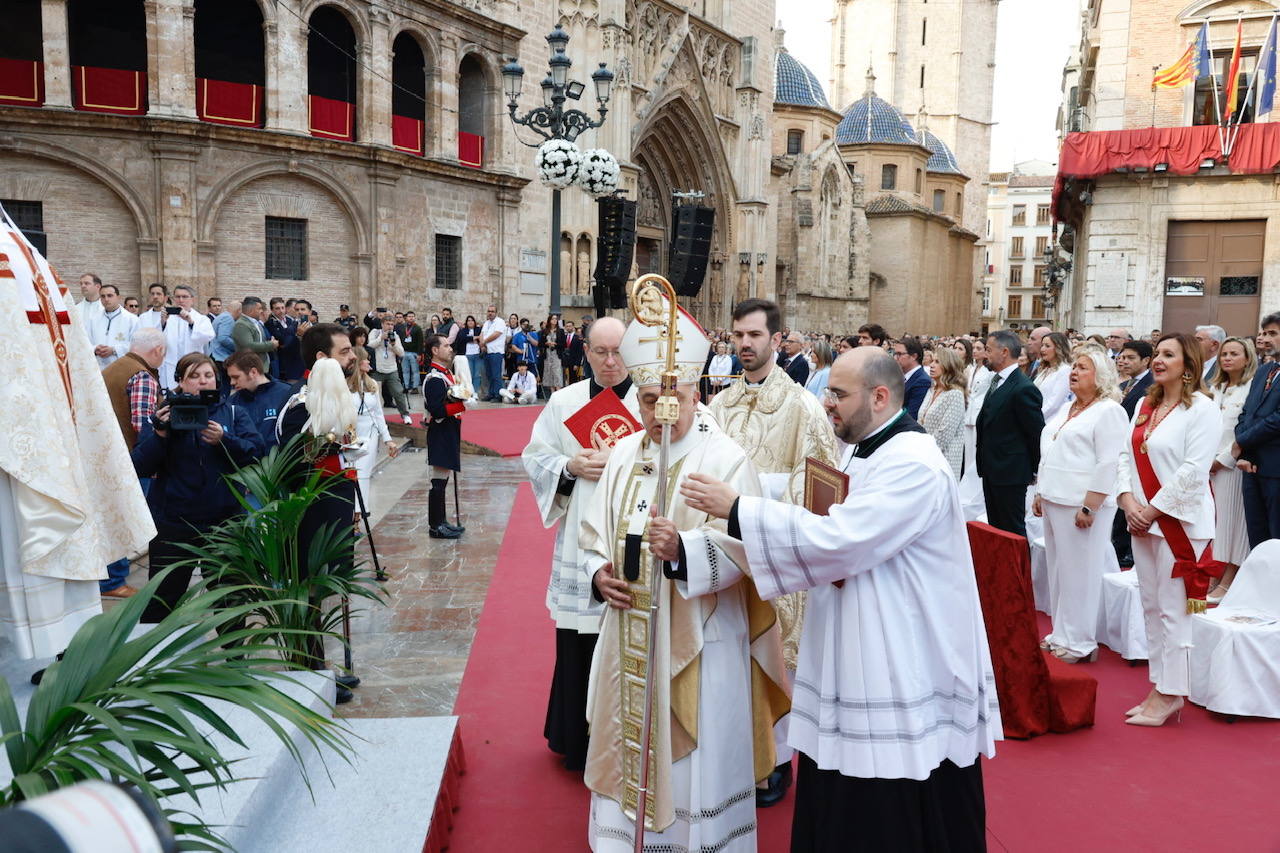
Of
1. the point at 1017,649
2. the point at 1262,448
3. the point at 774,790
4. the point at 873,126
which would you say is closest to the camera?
the point at 774,790

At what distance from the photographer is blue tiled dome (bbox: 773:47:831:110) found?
44125 mm

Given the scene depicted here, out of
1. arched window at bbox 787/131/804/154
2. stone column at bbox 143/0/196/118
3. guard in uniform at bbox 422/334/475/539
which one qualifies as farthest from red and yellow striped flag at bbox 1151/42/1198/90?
arched window at bbox 787/131/804/154

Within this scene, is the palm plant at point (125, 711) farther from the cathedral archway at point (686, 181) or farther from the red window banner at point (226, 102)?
the cathedral archway at point (686, 181)

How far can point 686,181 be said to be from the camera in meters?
33.4

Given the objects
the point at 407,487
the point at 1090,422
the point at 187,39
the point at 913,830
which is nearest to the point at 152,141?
the point at 187,39

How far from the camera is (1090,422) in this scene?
557 centimetres

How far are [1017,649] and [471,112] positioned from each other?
22609 mm

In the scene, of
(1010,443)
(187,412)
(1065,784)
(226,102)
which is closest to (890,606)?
(1065,784)

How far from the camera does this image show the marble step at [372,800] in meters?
3.13

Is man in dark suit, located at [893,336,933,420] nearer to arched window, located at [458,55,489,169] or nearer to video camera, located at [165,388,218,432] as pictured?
video camera, located at [165,388,218,432]

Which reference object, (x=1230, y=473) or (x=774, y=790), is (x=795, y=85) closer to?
(x=1230, y=473)

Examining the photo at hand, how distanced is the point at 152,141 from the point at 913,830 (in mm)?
19176

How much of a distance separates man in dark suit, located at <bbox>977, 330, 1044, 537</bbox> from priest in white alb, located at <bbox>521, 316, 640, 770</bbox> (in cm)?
344

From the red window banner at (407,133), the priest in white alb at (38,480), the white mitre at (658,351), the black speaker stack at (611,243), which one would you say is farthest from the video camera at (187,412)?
the red window banner at (407,133)
